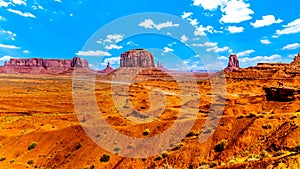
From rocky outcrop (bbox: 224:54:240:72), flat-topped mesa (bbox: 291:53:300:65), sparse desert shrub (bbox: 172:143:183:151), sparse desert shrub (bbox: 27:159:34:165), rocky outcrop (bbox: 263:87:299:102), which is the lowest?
sparse desert shrub (bbox: 27:159:34:165)

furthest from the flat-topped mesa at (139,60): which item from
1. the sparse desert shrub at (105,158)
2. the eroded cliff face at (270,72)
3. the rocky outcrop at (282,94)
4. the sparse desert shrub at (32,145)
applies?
the sparse desert shrub at (105,158)

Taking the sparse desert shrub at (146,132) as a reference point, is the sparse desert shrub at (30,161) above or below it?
below

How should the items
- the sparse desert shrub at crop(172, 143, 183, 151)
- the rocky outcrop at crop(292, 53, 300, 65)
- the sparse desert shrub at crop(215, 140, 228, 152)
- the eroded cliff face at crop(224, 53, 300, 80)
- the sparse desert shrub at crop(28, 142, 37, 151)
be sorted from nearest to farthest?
the sparse desert shrub at crop(215, 140, 228, 152)
the sparse desert shrub at crop(172, 143, 183, 151)
the sparse desert shrub at crop(28, 142, 37, 151)
the eroded cliff face at crop(224, 53, 300, 80)
the rocky outcrop at crop(292, 53, 300, 65)

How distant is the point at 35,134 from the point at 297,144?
2429 cm

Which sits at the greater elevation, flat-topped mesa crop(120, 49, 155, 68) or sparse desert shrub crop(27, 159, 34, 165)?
flat-topped mesa crop(120, 49, 155, 68)

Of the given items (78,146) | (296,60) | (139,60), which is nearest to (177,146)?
(78,146)

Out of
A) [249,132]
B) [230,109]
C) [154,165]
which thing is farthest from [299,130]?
[230,109]

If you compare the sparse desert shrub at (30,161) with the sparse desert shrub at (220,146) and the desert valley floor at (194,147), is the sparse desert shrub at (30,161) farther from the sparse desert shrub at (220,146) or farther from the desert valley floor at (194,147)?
the sparse desert shrub at (220,146)

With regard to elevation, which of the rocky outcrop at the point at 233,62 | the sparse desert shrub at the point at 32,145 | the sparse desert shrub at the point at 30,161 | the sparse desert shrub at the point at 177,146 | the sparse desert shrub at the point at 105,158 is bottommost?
the sparse desert shrub at the point at 30,161

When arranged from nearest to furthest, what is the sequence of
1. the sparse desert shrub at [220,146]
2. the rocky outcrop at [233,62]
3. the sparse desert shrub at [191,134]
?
the sparse desert shrub at [220,146] → the sparse desert shrub at [191,134] → the rocky outcrop at [233,62]

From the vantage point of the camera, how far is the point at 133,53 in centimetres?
18988

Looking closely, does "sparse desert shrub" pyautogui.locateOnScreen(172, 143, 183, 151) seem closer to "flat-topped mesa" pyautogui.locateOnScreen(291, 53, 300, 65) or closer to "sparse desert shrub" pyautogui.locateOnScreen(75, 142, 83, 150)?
"sparse desert shrub" pyautogui.locateOnScreen(75, 142, 83, 150)

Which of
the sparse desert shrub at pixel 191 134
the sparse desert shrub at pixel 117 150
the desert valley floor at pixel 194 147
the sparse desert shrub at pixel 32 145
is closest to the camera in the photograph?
the desert valley floor at pixel 194 147

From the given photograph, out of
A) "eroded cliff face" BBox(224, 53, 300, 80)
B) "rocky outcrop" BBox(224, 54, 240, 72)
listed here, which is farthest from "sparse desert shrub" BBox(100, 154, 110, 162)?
"rocky outcrop" BBox(224, 54, 240, 72)
